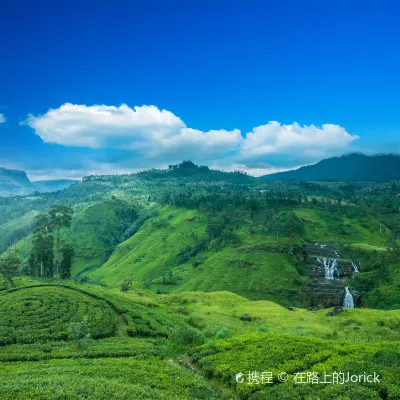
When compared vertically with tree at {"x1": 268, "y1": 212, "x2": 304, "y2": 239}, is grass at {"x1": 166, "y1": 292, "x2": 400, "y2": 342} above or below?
below

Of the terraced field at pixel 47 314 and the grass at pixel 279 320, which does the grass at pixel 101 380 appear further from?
the grass at pixel 279 320

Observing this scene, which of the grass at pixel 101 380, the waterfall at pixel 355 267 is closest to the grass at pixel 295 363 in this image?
the grass at pixel 101 380

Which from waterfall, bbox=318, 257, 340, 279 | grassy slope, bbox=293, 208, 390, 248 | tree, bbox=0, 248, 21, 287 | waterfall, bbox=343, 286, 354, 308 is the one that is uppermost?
tree, bbox=0, 248, 21, 287

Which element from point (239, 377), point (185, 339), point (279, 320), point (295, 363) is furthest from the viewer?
point (279, 320)

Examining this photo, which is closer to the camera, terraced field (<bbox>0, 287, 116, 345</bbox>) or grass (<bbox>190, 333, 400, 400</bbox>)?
grass (<bbox>190, 333, 400, 400</bbox>)

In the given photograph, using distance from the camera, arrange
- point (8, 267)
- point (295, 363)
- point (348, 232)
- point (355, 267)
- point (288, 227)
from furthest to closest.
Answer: point (348, 232) < point (288, 227) < point (355, 267) < point (8, 267) < point (295, 363)

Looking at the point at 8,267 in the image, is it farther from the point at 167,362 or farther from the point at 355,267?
the point at 355,267

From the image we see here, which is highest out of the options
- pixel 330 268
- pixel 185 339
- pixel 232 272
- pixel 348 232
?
pixel 185 339

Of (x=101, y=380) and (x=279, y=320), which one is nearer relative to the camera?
(x=101, y=380)

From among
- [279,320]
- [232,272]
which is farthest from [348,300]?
[279,320]

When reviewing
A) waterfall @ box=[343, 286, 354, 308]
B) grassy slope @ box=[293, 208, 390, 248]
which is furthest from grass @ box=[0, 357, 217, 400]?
grassy slope @ box=[293, 208, 390, 248]

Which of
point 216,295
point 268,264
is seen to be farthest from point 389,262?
point 216,295

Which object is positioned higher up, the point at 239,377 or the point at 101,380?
the point at 101,380

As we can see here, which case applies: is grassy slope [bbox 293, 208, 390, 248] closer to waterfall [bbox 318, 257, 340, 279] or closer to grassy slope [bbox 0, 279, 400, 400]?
Result: waterfall [bbox 318, 257, 340, 279]
